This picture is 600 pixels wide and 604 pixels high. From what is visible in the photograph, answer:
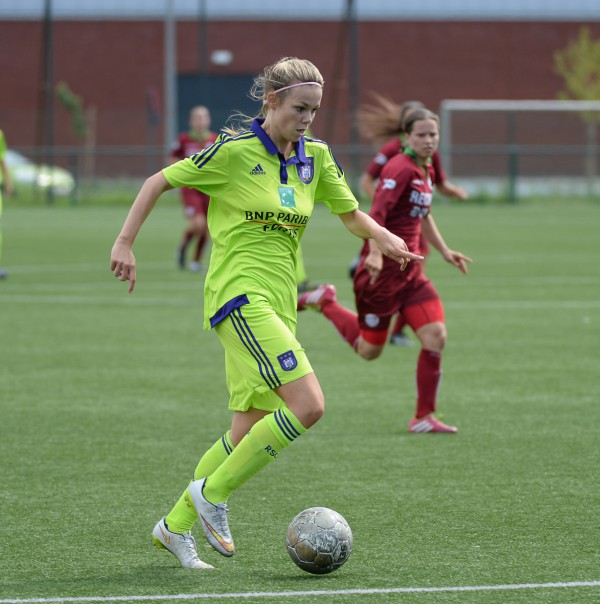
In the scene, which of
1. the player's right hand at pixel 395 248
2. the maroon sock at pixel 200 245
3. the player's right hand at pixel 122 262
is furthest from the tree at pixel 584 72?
the player's right hand at pixel 122 262

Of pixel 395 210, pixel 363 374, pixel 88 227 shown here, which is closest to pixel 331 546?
pixel 395 210

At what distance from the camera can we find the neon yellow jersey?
17.6ft

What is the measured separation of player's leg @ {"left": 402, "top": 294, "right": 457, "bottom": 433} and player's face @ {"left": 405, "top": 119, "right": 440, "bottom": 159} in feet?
3.05

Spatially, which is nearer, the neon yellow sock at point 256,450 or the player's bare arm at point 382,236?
the neon yellow sock at point 256,450

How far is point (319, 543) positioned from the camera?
5.09 meters

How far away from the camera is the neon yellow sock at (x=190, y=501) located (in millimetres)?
5316

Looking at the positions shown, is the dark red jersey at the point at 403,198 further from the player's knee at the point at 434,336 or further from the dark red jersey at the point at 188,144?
the dark red jersey at the point at 188,144

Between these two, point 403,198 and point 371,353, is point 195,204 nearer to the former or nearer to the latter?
point 371,353

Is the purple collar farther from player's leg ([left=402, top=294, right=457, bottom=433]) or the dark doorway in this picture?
the dark doorway

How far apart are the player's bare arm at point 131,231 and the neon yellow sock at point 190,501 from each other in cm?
78

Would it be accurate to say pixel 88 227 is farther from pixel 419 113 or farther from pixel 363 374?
pixel 419 113

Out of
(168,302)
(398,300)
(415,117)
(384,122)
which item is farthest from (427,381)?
(168,302)

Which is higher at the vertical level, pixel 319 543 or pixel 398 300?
pixel 398 300

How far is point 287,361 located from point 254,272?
0.41m
